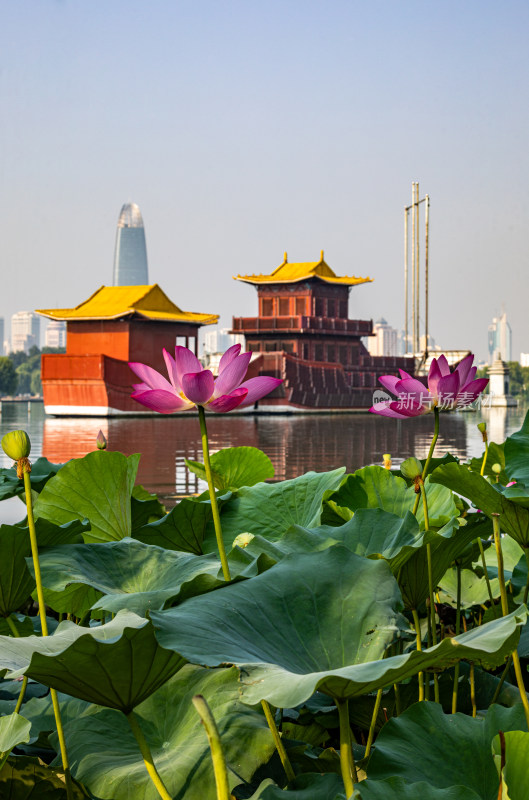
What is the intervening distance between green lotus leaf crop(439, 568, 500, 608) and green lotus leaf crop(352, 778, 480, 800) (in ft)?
2.45

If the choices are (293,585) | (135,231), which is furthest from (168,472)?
(135,231)

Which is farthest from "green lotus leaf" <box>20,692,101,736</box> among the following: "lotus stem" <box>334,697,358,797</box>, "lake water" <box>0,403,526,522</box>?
"lake water" <box>0,403,526,522</box>

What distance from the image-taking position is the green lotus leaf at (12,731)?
57 cm

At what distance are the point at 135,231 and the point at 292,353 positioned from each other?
128297 millimetres

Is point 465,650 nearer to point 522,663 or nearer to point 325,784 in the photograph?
point 325,784

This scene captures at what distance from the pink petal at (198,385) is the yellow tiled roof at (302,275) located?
2825 cm

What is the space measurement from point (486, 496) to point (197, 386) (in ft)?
1.13

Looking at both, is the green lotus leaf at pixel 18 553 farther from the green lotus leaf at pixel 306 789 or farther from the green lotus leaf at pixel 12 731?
the green lotus leaf at pixel 306 789

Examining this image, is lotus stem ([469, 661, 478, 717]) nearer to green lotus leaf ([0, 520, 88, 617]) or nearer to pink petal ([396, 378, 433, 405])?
pink petal ([396, 378, 433, 405])

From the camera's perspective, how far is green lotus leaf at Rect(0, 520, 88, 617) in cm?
86

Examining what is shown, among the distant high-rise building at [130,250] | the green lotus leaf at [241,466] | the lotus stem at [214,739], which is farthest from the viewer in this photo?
the distant high-rise building at [130,250]

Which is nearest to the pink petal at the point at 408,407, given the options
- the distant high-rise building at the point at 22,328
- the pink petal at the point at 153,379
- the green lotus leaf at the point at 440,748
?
the pink petal at the point at 153,379

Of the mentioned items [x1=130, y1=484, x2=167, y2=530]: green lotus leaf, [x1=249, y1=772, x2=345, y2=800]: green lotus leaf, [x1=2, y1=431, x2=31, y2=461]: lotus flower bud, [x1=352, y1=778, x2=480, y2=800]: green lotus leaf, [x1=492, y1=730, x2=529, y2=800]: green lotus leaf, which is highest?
[x1=2, y1=431, x2=31, y2=461]: lotus flower bud

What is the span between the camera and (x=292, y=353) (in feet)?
96.8
